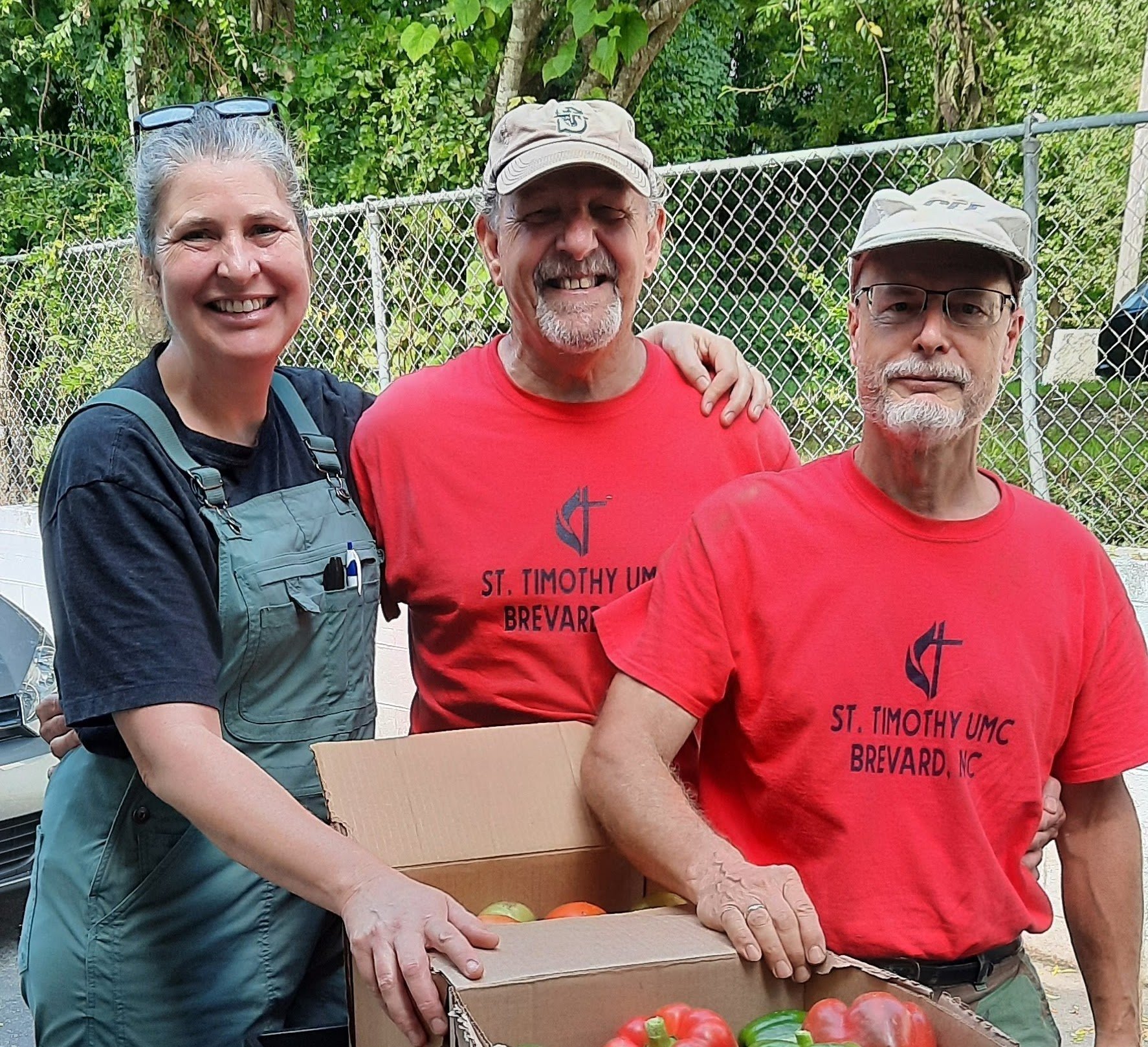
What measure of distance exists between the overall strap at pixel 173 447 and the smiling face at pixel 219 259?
0.48ft

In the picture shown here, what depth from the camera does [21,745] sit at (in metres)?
4.90

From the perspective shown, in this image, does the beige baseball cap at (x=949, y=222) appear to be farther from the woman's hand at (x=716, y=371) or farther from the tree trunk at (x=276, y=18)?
the tree trunk at (x=276, y=18)

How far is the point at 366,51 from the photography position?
9680mm

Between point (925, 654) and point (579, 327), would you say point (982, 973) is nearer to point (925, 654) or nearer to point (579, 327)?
point (925, 654)

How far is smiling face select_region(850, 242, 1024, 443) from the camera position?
2197mm

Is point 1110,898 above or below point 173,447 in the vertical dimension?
below

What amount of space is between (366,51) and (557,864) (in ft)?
28.2

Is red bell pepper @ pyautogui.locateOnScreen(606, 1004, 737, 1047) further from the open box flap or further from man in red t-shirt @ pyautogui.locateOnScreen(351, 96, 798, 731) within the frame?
man in red t-shirt @ pyautogui.locateOnScreen(351, 96, 798, 731)

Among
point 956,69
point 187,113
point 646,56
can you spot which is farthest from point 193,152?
point 956,69

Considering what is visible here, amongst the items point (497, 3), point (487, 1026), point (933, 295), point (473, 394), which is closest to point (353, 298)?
point (497, 3)

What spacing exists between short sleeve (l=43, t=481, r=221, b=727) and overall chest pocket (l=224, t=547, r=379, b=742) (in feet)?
0.38

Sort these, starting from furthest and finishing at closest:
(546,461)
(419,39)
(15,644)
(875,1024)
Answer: (419,39)
(15,644)
(546,461)
(875,1024)

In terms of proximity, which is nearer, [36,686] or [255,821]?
[255,821]

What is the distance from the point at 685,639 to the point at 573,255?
0.78m
